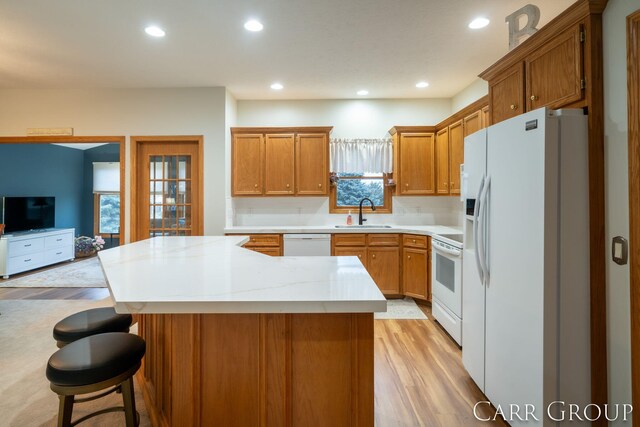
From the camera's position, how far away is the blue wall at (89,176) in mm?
7793

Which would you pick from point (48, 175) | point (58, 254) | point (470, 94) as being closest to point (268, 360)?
point (470, 94)

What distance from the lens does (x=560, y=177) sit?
1562 millimetres

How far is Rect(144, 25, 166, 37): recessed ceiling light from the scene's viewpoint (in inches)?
A: 109

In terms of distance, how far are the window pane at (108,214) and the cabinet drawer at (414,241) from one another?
23.9 feet

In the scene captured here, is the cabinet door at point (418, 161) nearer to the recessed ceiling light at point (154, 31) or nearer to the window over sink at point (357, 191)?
the window over sink at point (357, 191)

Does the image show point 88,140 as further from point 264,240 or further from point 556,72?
point 556,72

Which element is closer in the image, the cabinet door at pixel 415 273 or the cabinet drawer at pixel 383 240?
the cabinet door at pixel 415 273

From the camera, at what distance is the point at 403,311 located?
371cm

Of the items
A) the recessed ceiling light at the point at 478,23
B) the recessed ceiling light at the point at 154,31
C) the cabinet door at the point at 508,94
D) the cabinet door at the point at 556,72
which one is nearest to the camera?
the cabinet door at the point at 556,72

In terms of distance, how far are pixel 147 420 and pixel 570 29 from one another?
3.28 metres

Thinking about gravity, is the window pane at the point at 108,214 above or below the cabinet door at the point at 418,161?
below

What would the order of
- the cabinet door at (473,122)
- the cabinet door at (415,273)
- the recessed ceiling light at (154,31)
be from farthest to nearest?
the cabinet door at (415,273), the cabinet door at (473,122), the recessed ceiling light at (154,31)

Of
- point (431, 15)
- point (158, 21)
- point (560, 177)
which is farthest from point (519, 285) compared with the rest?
point (158, 21)

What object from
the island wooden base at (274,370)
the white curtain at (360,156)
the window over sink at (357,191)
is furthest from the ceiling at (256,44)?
the island wooden base at (274,370)
